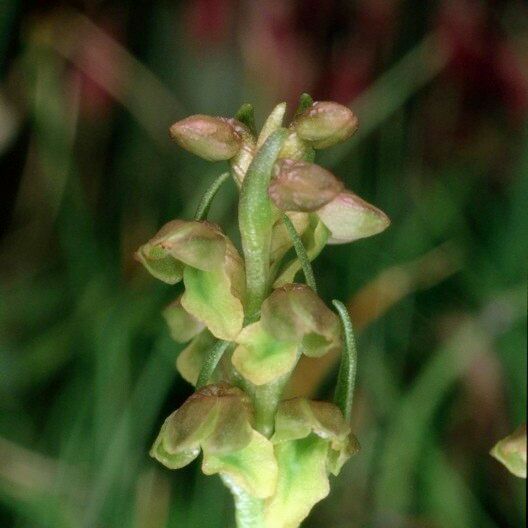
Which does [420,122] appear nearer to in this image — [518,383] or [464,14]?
[464,14]

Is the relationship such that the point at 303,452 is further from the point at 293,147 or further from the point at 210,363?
the point at 293,147

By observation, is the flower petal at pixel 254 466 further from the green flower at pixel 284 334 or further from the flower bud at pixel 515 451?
the flower bud at pixel 515 451

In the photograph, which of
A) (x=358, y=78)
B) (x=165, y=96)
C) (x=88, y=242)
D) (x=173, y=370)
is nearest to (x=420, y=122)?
(x=358, y=78)

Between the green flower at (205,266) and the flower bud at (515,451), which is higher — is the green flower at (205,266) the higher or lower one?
the higher one

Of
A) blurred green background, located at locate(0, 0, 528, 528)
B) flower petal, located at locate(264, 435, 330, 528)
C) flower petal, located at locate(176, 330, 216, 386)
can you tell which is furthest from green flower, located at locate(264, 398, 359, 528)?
blurred green background, located at locate(0, 0, 528, 528)

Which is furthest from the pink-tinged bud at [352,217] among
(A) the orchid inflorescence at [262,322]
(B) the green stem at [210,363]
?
(B) the green stem at [210,363]
